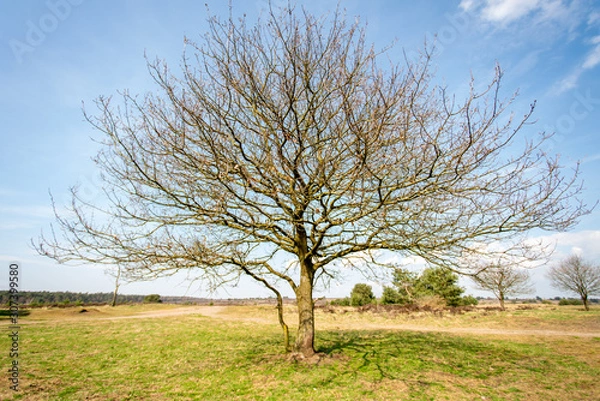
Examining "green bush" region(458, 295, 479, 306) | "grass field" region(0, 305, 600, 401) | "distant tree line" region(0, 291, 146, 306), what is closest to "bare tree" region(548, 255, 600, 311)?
"green bush" region(458, 295, 479, 306)

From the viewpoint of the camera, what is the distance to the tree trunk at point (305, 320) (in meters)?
7.47

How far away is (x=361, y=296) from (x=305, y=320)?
28370 mm

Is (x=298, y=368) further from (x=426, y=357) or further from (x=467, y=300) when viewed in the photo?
(x=467, y=300)

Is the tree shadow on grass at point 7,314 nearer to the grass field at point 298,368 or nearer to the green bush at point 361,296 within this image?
the grass field at point 298,368

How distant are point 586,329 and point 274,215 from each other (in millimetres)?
19175

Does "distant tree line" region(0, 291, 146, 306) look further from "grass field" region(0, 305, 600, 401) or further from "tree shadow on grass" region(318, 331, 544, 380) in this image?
"tree shadow on grass" region(318, 331, 544, 380)

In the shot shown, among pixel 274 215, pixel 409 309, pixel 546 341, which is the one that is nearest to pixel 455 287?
pixel 409 309

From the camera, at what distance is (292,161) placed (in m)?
6.70

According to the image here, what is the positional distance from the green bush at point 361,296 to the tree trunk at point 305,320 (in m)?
27.9

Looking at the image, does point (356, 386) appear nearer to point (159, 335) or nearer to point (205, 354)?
point (205, 354)

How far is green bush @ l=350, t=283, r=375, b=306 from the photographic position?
3347cm

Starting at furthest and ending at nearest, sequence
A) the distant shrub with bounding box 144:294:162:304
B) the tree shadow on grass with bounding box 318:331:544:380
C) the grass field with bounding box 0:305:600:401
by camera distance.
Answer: the distant shrub with bounding box 144:294:162:304 → the tree shadow on grass with bounding box 318:331:544:380 → the grass field with bounding box 0:305:600:401

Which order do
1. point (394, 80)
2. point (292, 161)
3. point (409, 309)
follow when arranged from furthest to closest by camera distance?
point (409, 309) → point (292, 161) → point (394, 80)

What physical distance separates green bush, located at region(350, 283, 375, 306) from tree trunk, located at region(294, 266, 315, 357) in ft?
91.6
